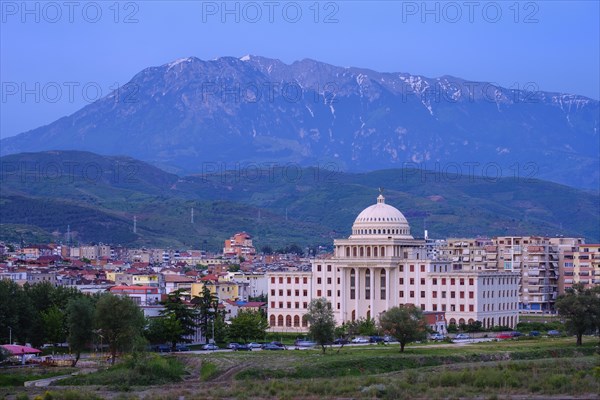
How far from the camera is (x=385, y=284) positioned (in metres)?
115

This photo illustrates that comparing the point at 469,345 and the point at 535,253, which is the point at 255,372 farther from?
the point at 535,253

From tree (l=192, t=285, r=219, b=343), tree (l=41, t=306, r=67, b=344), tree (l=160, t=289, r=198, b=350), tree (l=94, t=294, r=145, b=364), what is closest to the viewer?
tree (l=94, t=294, r=145, b=364)

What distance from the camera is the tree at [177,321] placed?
91.9 m

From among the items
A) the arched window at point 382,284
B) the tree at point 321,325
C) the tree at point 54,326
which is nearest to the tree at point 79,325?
the tree at point 54,326

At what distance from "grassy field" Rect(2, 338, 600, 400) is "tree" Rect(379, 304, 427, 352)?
0.79 metres

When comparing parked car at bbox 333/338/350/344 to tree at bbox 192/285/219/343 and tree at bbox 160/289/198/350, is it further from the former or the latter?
tree at bbox 160/289/198/350

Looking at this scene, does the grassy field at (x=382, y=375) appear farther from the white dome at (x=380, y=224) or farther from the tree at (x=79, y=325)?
the white dome at (x=380, y=224)

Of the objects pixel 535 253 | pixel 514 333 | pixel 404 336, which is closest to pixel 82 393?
pixel 404 336

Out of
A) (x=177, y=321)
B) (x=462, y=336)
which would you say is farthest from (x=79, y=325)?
(x=462, y=336)

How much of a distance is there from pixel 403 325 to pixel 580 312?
40.8 feet

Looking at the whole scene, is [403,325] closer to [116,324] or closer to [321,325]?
[321,325]

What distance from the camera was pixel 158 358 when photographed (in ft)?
255

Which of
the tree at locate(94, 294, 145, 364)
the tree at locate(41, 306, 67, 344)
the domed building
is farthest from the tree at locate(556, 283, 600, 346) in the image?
the tree at locate(41, 306, 67, 344)

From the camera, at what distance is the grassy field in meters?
65.5
